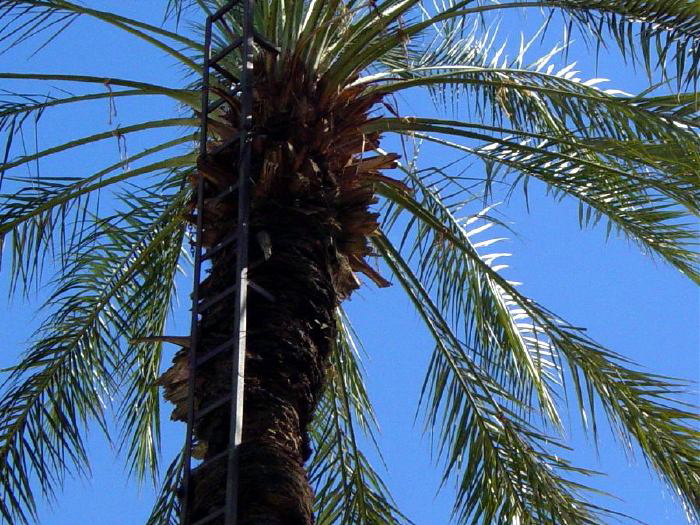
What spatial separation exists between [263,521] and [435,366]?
10.9 ft

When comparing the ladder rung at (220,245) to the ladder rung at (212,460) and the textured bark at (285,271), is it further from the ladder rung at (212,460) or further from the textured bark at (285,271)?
the ladder rung at (212,460)

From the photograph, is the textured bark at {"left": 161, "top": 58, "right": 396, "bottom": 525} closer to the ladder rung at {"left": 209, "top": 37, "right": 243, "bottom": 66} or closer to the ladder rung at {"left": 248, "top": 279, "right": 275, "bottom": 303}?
the ladder rung at {"left": 248, "top": 279, "right": 275, "bottom": 303}

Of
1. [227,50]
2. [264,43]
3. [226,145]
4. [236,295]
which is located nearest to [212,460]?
[236,295]

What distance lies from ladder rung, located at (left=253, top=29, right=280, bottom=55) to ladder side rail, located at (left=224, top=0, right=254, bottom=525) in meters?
0.06

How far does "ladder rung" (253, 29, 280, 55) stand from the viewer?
7.87m

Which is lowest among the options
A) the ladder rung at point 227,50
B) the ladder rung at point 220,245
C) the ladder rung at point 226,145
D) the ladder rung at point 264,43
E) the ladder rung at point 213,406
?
the ladder rung at point 213,406

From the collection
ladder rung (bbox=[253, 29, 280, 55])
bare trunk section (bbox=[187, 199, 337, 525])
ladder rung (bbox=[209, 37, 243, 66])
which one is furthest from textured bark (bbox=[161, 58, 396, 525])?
ladder rung (bbox=[209, 37, 243, 66])

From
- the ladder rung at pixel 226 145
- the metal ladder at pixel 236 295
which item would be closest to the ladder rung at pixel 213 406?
the metal ladder at pixel 236 295

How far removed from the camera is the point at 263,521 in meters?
5.93

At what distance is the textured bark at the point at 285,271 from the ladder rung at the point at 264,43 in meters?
0.12

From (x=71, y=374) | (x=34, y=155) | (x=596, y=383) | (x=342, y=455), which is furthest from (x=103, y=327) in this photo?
(x=596, y=383)

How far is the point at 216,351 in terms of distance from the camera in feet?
21.7

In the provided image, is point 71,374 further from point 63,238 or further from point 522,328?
point 522,328

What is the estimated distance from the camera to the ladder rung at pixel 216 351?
21.6 ft
